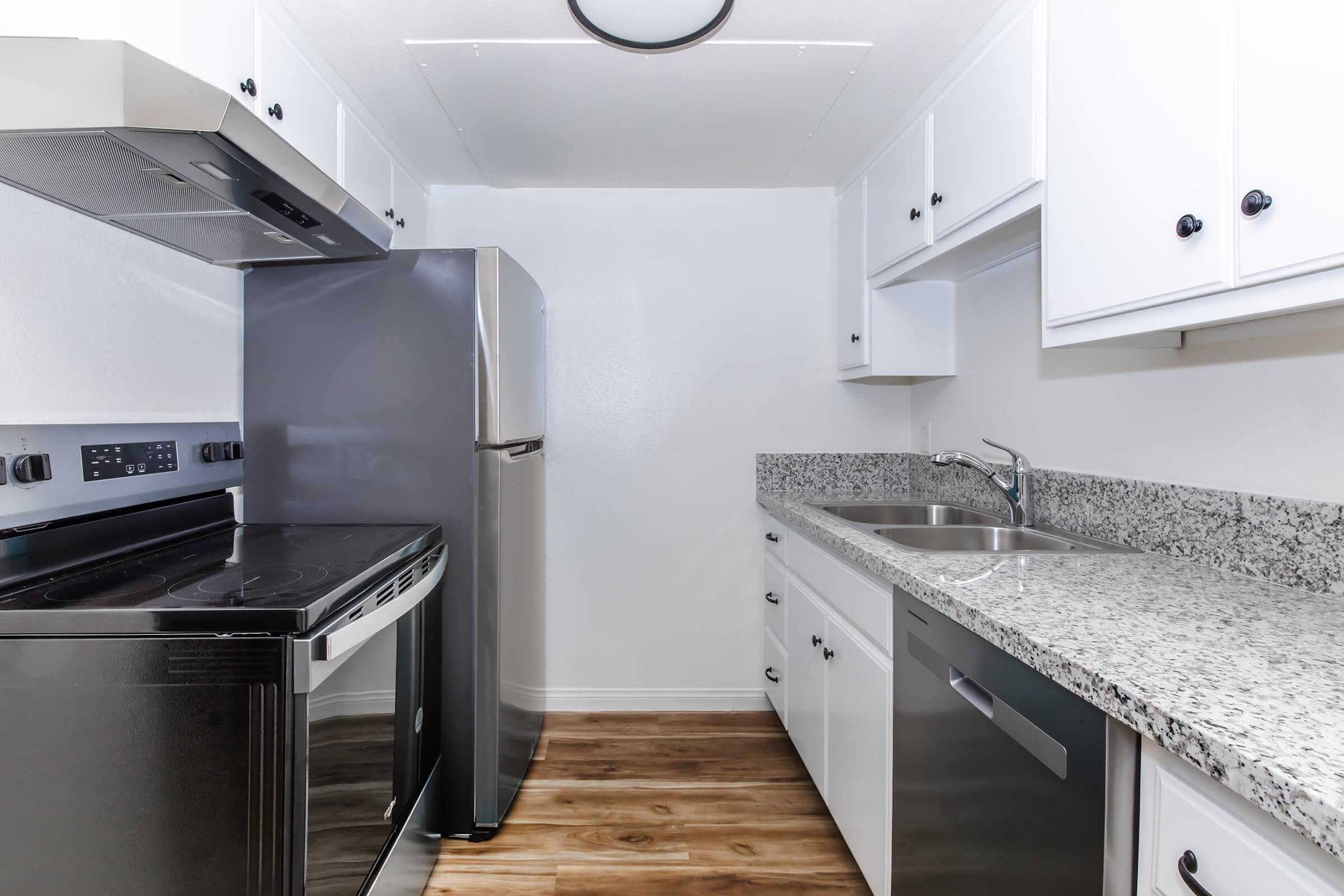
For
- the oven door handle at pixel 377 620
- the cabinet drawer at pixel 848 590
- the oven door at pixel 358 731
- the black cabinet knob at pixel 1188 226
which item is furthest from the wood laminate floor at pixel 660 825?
the black cabinet knob at pixel 1188 226

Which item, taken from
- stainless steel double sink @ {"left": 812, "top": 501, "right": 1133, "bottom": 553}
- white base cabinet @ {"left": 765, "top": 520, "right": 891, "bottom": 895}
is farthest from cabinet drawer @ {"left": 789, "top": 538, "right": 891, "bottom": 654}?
stainless steel double sink @ {"left": 812, "top": 501, "right": 1133, "bottom": 553}

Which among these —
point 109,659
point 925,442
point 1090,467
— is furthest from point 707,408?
point 109,659

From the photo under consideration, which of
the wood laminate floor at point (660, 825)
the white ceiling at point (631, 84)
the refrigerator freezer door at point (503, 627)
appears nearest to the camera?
the white ceiling at point (631, 84)

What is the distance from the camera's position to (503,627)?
6.11 ft

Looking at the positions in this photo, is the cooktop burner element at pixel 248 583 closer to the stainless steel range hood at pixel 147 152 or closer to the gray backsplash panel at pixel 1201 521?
the stainless steel range hood at pixel 147 152

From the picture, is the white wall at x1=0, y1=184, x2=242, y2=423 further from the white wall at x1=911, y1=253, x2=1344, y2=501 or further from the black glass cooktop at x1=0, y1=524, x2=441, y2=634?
the white wall at x1=911, y1=253, x2=1344, y2=501

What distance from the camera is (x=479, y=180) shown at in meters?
2.58

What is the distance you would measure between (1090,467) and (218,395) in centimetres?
226

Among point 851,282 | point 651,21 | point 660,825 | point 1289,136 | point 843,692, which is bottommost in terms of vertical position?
point 660,825

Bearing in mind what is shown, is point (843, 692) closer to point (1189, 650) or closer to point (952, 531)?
point (952, 531)

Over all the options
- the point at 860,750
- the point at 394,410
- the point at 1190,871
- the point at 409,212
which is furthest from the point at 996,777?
the point at 409,212

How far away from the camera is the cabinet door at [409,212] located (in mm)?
2225

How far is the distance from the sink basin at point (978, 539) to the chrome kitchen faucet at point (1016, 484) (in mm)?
53

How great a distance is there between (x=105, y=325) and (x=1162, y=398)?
2.29m
